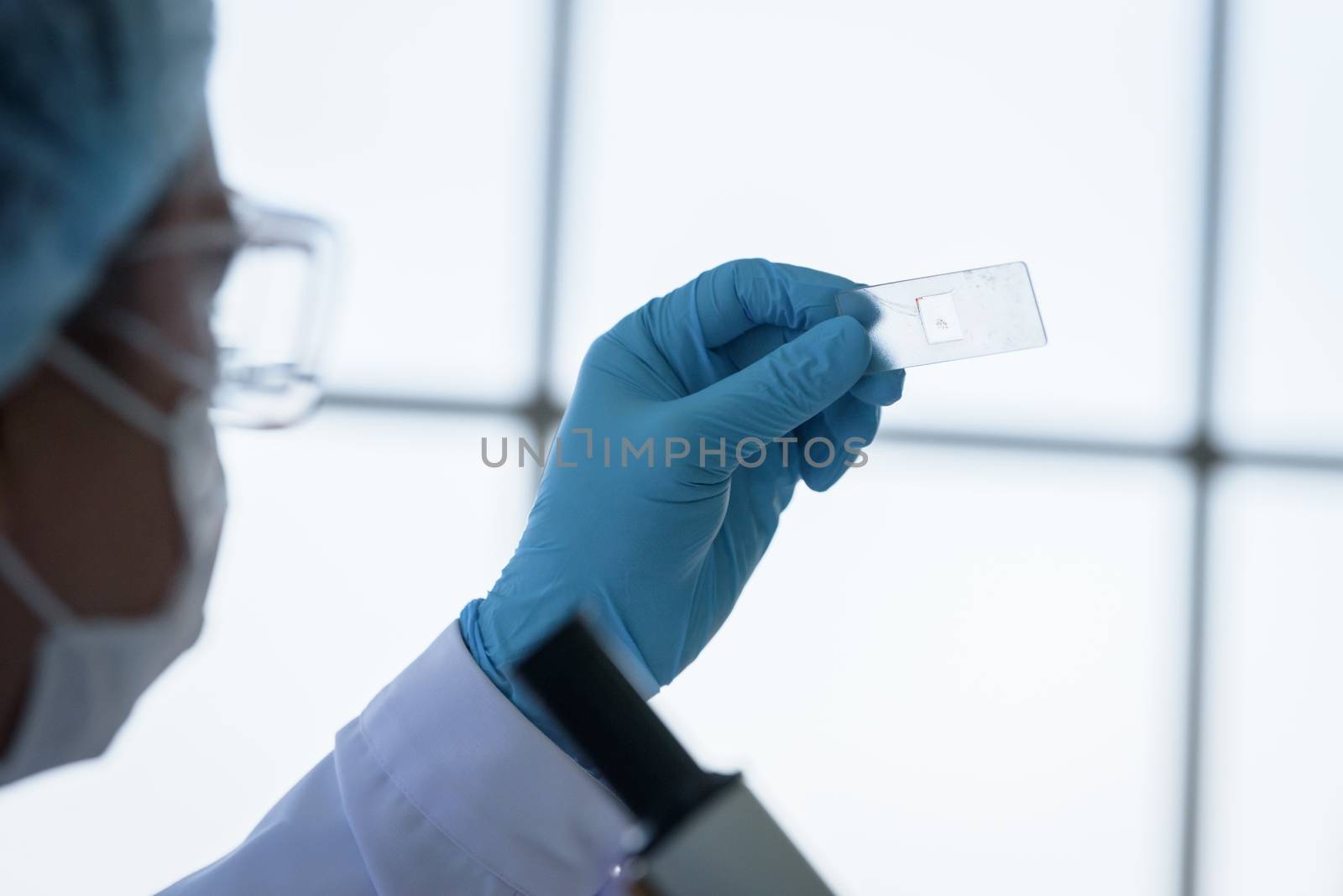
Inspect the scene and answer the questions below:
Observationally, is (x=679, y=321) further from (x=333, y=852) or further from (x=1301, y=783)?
(x=1301, y=783)

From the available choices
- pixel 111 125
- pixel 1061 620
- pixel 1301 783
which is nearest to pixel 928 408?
pixel 1061 620

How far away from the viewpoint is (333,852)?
79cm

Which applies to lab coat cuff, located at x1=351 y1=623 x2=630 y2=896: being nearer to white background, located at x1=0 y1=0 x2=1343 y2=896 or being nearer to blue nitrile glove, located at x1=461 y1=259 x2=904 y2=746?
blue nitrile glove, located at x1=461 y1=259 x2=904 y2=746

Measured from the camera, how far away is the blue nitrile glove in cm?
84

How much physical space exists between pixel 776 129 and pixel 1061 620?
0.91 metres

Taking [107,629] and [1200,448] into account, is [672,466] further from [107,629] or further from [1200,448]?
[1200,448]

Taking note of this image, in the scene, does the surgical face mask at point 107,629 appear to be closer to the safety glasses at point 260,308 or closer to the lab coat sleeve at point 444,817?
the safety glasses at point 260,308

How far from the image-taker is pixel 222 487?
0.56m

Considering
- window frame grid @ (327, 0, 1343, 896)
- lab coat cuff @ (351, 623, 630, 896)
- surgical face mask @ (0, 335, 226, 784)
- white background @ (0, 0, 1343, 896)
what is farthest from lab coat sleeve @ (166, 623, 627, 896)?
window frame grid @ (327, 0, 1343, 896)

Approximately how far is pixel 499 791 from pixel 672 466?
1.04 ft

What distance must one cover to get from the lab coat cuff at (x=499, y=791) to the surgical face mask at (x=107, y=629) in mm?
285

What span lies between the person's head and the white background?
0.84 metres

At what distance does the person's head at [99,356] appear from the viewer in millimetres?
384

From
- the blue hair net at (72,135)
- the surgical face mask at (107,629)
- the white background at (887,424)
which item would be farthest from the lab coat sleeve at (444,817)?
the white background at (887,424)
